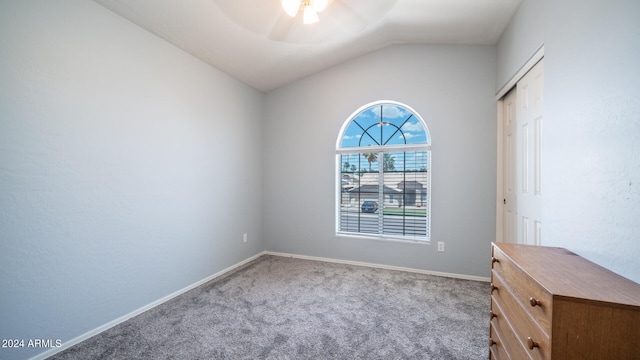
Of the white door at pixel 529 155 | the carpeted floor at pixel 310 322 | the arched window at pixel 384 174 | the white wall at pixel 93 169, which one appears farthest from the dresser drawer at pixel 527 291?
the white wall at pixel 93 169

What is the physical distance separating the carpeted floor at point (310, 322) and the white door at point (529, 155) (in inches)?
33.8

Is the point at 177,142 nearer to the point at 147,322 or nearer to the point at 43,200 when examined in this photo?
the point at 43,200

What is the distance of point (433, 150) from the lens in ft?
10.3

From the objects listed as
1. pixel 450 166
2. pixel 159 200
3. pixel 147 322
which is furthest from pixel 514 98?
pixel 147 322

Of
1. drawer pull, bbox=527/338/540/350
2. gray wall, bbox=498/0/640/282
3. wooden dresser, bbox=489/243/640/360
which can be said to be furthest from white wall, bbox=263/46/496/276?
drawer pull, bbox=527/338/540/350

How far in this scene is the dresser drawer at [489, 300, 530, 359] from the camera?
1131 mm

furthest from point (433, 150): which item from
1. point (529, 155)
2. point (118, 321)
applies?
point (118, 321)

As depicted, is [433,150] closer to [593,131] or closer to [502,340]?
[593,131]

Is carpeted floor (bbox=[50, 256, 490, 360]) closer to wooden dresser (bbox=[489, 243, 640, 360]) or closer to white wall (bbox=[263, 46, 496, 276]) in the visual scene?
white wall (bbox=[263, 46, 496, 276])

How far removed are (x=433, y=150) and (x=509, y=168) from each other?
0.80 meters

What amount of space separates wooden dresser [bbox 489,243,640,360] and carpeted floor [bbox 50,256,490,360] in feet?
2.55

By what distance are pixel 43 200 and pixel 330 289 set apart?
2477 mm

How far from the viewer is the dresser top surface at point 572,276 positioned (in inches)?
32.8

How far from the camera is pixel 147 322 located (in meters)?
2.10
